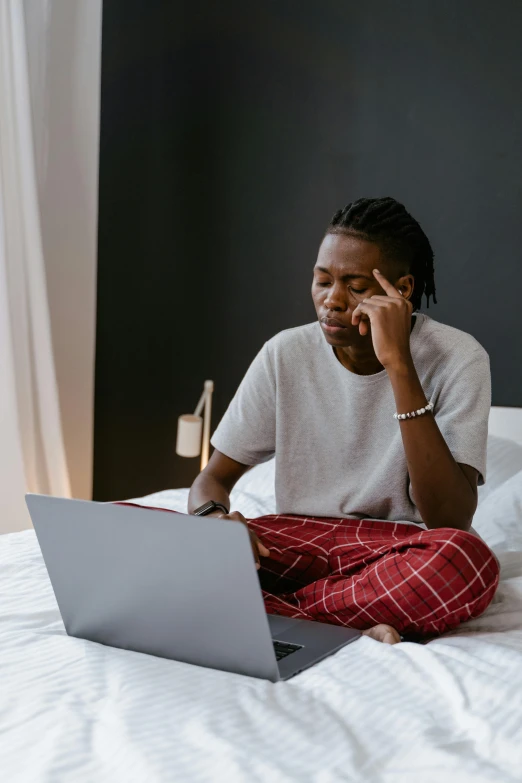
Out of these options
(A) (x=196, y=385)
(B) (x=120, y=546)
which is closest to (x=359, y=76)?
(A) (x=196, y=385)

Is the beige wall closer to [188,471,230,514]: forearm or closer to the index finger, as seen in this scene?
[188,471,230,514]: forearm

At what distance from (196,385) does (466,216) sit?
47.2 inches

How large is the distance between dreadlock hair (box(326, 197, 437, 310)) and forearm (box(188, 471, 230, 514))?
1.81ft

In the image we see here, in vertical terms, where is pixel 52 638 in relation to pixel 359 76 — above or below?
below

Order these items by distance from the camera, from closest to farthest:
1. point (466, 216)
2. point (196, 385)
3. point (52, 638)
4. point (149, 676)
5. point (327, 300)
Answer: point (149, 676)
point (52, 638)
point (327, 300)
point (466, 216)
point (196, 385)

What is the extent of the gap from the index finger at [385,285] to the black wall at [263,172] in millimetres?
1078

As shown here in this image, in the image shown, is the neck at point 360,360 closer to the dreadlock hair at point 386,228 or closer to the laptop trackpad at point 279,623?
the dreadlock hair at point 386,228

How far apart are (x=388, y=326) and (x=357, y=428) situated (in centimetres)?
23

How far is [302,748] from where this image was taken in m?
0.83

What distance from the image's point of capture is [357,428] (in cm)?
163

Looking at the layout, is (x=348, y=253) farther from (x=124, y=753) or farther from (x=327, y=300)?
(x=124, y=753)

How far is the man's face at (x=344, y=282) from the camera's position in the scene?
1584 millimetres

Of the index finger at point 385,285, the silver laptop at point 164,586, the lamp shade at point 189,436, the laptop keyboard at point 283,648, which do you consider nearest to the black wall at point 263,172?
the lamp shade at point 189,436

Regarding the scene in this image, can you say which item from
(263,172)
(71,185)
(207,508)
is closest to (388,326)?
(207,508)
